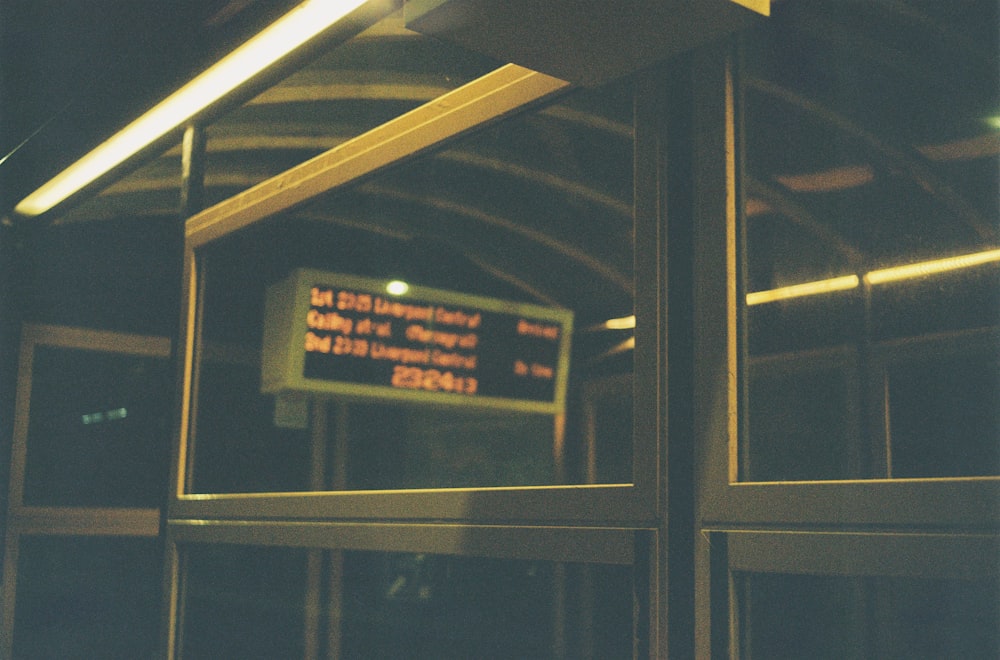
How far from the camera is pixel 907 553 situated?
1.26 metres

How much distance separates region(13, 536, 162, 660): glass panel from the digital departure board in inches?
63.6

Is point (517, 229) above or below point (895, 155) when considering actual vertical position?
above

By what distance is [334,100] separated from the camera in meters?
3.30

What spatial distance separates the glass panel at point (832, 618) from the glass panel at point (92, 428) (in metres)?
3.29

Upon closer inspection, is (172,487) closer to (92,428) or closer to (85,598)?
(92,428)

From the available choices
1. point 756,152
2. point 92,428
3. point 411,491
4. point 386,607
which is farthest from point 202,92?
point 92,428

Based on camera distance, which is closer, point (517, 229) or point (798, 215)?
point (798, 215)

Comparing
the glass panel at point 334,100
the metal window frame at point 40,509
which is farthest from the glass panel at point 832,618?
the metal window frame at point 40,509

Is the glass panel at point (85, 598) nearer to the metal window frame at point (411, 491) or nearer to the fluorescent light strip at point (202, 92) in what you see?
the fluorescent light strip at point (202, 92)

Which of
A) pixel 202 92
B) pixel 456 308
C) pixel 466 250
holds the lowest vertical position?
pixel 456 308

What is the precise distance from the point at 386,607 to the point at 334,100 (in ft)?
6.04

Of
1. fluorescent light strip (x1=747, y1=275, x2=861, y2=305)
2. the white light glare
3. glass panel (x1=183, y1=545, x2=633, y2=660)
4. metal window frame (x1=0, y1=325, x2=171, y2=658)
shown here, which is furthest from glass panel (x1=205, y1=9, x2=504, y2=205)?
glass panel (x1=183, y1=545, x2=633, y2=660)

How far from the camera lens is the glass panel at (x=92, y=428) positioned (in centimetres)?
435

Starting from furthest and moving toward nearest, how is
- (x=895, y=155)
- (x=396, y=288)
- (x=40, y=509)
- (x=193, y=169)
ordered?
(x=40, y=509) < (x=396, y=288) < (x=193, y=169) < (x=895, y=155)
